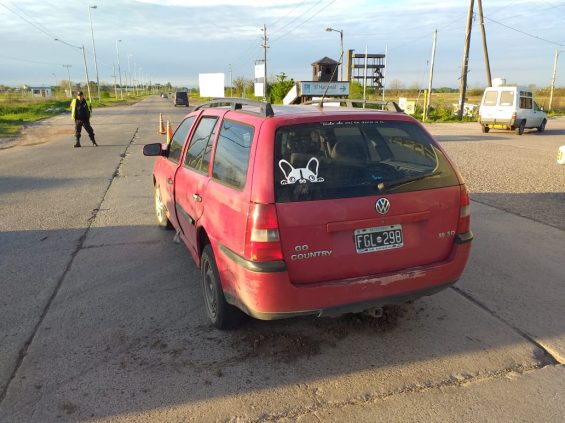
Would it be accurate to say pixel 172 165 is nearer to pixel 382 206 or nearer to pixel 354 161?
pixel 354 161

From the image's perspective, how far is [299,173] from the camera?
2871 millimetres

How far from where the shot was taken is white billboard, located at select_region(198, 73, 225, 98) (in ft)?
171

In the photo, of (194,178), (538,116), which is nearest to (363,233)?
(194,178)

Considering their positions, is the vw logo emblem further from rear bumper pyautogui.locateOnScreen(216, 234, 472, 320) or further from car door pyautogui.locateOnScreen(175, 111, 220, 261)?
car door pyautogui.locateOnScreen(175, 111, 220, 261)

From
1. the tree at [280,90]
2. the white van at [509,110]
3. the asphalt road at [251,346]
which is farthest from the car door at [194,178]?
the tree at [280,90]

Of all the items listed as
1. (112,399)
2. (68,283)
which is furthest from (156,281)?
(112,399)

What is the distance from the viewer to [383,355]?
10.6 feet

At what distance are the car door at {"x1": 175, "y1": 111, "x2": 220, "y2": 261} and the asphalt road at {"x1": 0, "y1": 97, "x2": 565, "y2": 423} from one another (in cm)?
63

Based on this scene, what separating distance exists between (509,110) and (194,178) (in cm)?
2016

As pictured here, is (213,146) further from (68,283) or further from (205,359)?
(68,283)

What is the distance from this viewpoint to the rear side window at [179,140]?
186 inches

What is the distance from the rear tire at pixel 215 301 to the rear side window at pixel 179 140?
1498 millimetres

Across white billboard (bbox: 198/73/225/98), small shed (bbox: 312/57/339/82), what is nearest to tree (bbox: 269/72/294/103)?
small shed (bbox: 312/57/339/82)

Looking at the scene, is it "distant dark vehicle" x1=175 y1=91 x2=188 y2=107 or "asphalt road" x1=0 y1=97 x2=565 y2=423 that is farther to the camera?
"distant dark vehicle" x1=175 y1=91 x2=188 y2=107
